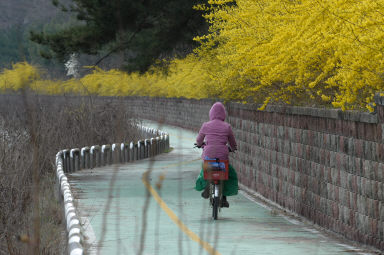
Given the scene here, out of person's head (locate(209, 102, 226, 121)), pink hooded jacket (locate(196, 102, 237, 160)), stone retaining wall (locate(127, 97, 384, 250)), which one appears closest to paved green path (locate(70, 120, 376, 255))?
stone retaining wall (locate(127, 97, 384, 250))

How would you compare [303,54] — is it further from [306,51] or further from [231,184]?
[231,184]

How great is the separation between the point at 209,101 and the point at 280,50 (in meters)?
34.3

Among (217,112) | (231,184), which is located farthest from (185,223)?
(217,112)

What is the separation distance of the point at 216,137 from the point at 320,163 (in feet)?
7.23

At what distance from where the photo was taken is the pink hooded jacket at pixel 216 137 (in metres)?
15.3

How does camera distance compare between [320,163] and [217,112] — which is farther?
[217,112]

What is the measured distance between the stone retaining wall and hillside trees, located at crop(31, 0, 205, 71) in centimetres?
719

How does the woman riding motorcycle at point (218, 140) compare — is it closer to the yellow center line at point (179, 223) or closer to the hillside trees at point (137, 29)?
the yellow center line at point (179, 223)

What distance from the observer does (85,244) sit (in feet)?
38.9

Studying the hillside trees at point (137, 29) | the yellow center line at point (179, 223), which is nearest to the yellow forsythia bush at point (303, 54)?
the yellow center line at point (179, 223)

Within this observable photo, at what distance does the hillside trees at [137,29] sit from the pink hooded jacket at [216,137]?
11.8 m

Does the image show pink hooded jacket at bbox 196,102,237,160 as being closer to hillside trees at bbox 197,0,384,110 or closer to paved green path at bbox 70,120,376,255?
paved green path at bbox 70,120,376,255

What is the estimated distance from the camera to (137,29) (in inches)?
1136

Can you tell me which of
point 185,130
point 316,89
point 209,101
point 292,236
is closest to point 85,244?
point 292,236
